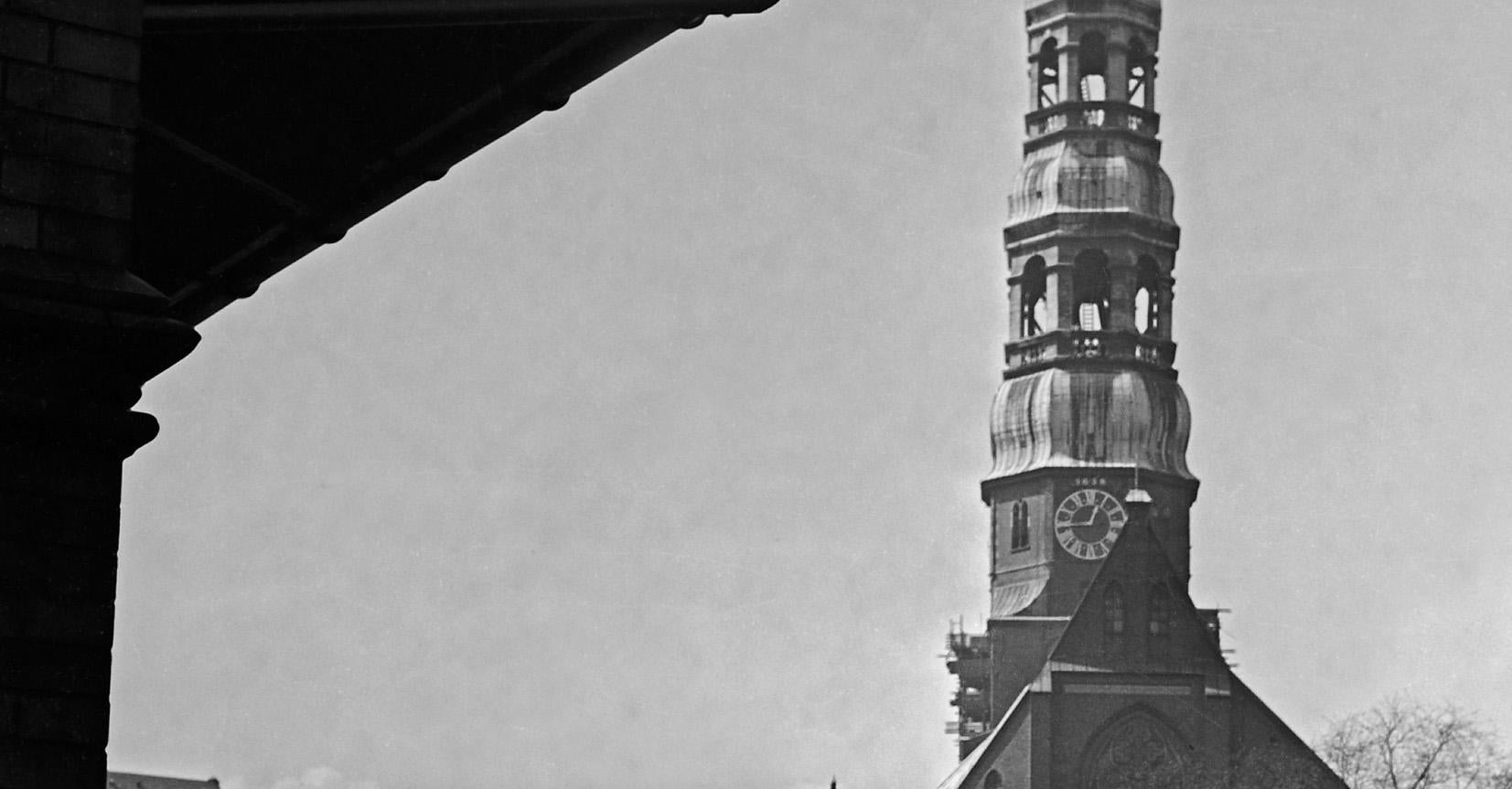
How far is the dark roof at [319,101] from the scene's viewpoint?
68.9 feet

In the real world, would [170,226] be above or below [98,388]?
above

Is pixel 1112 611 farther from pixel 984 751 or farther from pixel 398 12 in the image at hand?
pixel 398 12

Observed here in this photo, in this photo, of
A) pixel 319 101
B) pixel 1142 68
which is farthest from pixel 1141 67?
pixel 319 101

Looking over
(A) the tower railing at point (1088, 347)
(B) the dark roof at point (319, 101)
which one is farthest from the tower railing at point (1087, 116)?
(B) the dark roof at point (319, 101)

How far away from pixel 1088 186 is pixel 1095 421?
628 centimetres

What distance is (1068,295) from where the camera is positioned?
4021 inches

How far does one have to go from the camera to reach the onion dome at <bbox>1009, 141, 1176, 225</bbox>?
10256cm

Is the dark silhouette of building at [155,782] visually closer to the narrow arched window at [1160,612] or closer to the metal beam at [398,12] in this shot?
the narrow arched window at [1160,612]

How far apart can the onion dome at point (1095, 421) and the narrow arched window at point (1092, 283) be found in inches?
66.9

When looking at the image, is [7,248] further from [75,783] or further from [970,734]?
[970,734]

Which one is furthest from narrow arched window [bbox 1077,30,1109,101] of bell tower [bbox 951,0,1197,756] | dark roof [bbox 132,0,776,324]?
dark roof [bbox 132,0,776,324]

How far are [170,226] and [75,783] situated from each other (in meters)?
8.18

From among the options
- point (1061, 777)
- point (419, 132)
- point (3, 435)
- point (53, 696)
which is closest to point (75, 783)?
point (53, 696)

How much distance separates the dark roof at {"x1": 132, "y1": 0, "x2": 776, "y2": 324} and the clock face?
248 feet
